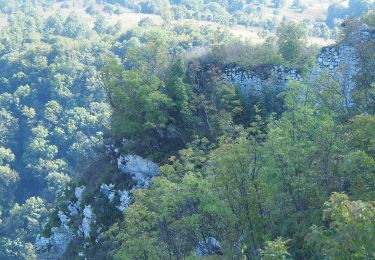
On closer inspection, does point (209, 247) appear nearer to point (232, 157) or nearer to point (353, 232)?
point (232, 157)

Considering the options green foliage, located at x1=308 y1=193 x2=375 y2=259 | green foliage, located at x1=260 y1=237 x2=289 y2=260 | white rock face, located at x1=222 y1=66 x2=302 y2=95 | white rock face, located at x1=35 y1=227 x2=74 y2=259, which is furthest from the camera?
white rock face, located at x1=35 y1=227 x2=74 y2=259

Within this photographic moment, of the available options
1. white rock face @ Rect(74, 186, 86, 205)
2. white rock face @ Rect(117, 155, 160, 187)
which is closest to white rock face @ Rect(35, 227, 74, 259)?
white rock face @ Rect(74, 186, 86, 205)

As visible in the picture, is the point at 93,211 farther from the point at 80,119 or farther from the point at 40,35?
the point at 40,35

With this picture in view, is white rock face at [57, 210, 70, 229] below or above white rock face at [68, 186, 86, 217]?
below

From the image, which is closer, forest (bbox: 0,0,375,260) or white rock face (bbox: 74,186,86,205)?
forest (bbox: 0,0,375,260)

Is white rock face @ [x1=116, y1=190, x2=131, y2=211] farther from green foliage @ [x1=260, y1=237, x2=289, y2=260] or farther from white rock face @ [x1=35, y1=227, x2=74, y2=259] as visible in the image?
green foliage @ [x1=260, y1=237, x2=289, y2=260]

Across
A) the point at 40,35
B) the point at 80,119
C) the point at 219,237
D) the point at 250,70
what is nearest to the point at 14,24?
the point at 40,35
